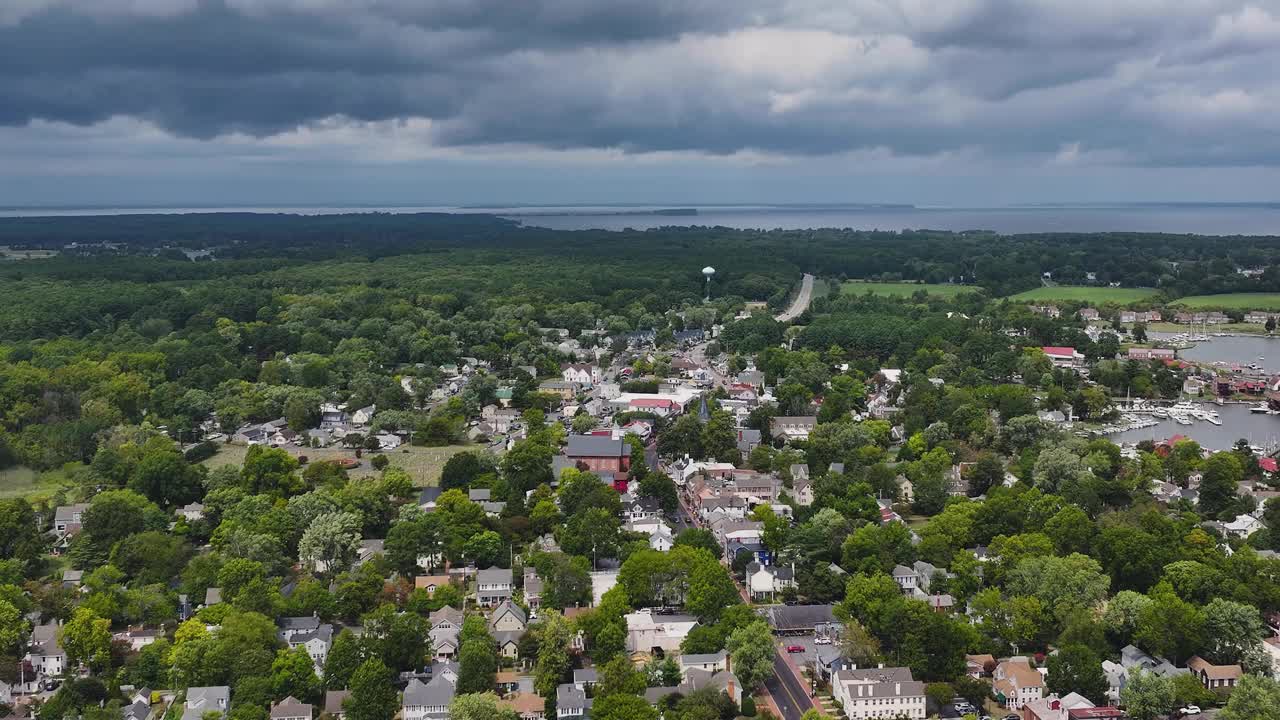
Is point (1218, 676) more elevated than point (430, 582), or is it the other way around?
point (1218, 676)

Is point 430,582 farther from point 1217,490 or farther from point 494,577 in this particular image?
point 1217,490

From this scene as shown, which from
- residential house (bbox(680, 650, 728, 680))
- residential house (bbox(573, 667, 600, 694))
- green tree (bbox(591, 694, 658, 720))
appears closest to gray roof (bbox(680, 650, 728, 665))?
residential house (bbox(680, 650, 728, 680))

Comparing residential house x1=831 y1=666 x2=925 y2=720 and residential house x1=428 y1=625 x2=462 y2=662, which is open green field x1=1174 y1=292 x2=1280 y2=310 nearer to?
residential house x1=831 y1=666 x2=925 y2=720

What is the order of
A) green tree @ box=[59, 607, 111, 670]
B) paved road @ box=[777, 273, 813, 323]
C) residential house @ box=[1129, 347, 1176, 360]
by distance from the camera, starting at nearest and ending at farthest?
green tree @ box=[59, 607, 111, 670], residential house @ box=[1129, 347, 1176, 360], paved road @ box=[777, 273, 813, 323]

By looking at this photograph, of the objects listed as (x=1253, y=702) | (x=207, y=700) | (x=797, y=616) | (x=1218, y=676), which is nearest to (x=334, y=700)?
(x=207, y=700)

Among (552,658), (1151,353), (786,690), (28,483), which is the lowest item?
(28,483)

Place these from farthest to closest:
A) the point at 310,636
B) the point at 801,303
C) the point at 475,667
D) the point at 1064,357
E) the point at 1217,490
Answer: the point at 801,303
the point at 1064,357
the point at 1217,490
the point at 310,636
the point at 475,667

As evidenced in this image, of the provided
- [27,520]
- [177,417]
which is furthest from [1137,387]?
[27,520]
